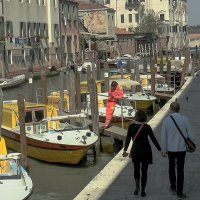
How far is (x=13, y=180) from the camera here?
427 inches

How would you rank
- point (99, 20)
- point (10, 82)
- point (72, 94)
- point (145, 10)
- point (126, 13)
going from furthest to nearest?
point (126, 13), point (145, 10), point (99, 20), point (10, 82), point (72, 94)

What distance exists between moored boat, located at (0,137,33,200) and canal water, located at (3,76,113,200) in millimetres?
1196

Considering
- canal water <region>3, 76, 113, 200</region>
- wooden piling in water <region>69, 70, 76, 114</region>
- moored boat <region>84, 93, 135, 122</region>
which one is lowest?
canal water <region>3, 76, 113, 200</region>

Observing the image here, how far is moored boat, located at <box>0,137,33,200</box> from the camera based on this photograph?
10.4m

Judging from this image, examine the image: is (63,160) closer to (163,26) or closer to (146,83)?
(146,83)

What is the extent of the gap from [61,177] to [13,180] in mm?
4206

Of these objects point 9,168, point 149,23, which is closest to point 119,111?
point 9,168

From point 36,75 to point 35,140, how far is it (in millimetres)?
36540

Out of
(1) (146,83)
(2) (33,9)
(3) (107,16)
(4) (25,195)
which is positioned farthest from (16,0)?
(4) (25,195)

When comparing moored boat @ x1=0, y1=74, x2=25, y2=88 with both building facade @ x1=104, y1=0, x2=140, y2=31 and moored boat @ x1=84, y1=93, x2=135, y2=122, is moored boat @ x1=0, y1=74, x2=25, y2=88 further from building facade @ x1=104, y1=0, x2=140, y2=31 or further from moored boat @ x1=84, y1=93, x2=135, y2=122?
building facade @ x1=104, y1=0, x2=140, y2=31

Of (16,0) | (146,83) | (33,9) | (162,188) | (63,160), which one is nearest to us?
(162,188)

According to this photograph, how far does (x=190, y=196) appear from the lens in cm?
909

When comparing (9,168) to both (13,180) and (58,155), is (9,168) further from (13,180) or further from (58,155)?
(58,155)

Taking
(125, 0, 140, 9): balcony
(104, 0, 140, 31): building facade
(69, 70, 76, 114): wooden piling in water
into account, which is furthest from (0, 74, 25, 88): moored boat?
(125, 0, 140, 9): balcony
